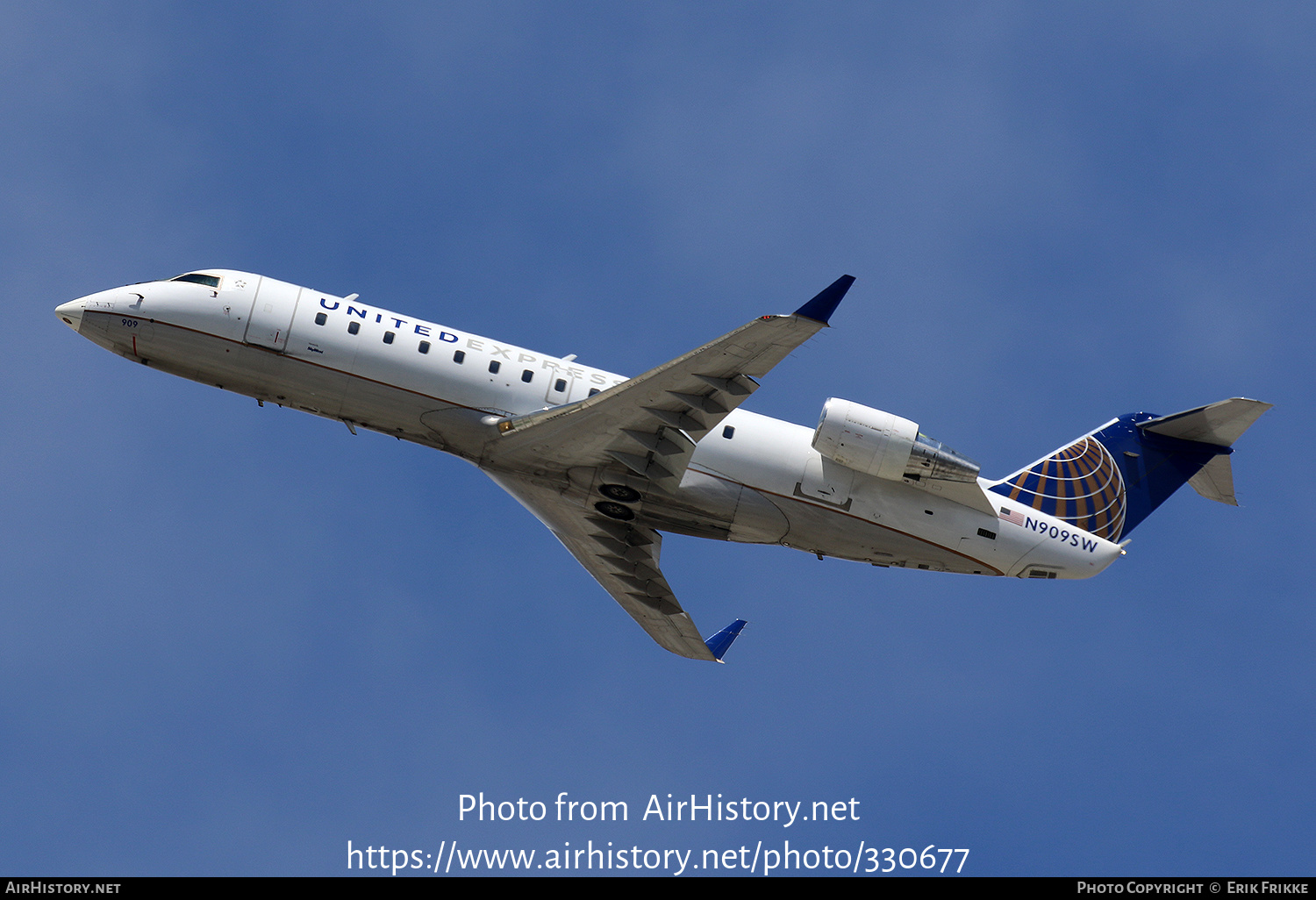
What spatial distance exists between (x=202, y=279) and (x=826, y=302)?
528 inches

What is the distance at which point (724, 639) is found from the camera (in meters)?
31.0

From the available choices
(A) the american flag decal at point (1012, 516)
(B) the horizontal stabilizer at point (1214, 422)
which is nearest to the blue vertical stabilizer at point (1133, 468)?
(B) the horizontal stabilizer at point (1214, 422)

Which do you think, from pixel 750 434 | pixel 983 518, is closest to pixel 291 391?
pixel 750 434

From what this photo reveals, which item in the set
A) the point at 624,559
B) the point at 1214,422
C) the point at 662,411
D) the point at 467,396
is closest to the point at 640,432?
the point at 662,411

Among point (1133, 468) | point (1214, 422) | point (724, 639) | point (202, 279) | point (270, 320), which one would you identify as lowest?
point (724, 639)

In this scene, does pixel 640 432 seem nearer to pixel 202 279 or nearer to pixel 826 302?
pixel 826 302

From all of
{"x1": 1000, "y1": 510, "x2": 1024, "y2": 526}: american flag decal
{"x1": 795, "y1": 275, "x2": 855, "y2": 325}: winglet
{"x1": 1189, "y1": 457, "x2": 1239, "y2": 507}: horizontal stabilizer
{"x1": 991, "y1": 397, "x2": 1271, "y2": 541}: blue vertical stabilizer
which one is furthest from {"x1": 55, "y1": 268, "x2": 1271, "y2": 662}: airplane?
{"x1": 795, "y1": 275, "x2": 855, "y2": 325}: winglet

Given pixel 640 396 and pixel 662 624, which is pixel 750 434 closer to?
pixel 640 396

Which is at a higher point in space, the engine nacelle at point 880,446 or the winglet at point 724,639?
the engine nacelle at point 880,446

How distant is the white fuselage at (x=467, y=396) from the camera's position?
25.1 m

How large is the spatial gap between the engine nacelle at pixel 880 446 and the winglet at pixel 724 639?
7.20 meters

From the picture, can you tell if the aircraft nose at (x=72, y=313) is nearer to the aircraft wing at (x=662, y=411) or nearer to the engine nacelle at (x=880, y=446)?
the aircraft wing at (x=662, y=411)

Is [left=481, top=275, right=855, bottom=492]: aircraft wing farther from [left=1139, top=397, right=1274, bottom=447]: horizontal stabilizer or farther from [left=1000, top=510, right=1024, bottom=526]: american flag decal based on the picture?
[left=1139, top=397, right=1274, bottom=447]: horizontal stabilizer

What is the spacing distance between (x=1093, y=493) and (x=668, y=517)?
32.4ft
